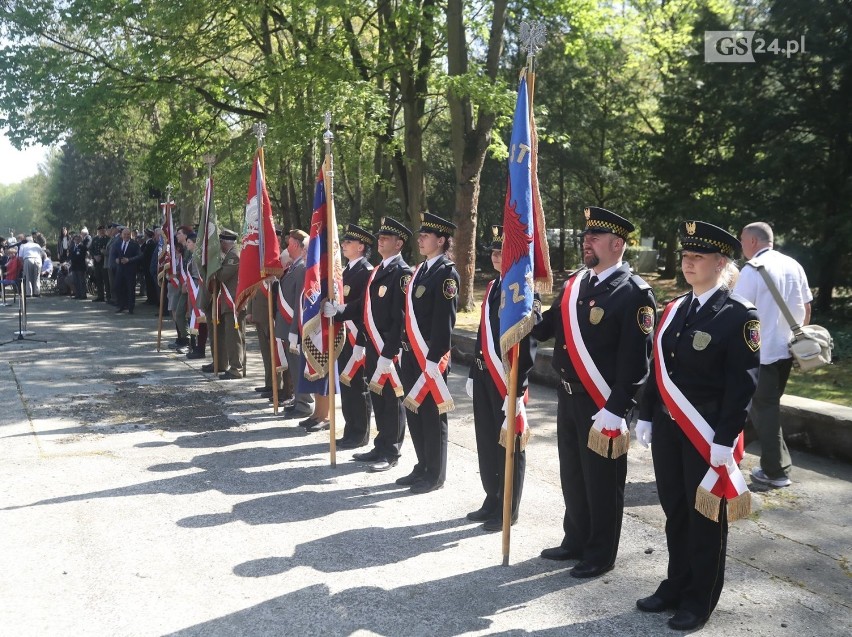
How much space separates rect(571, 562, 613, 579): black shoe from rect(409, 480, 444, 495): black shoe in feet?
5.98

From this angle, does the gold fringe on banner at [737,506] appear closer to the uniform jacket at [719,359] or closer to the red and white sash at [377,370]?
the uniform jacket at [719,359]

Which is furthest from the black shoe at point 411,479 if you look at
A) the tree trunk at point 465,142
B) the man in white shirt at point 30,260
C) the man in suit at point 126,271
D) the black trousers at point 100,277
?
the black trousers at point 100,277

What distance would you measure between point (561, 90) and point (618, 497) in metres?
22.3

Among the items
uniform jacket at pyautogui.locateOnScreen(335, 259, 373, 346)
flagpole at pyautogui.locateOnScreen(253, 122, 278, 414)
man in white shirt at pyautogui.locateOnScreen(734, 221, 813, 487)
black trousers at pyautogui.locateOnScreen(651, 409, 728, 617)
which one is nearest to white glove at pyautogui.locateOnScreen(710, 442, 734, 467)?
black trousers at pyautogui.locateOnScreen(651, 409, 728, 617)

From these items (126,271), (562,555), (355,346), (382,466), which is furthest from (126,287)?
(562,555)

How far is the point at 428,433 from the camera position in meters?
6.61

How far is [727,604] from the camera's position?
4566 mm

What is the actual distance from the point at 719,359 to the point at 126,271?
18.2 m

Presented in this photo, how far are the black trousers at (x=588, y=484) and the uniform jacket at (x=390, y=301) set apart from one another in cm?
206

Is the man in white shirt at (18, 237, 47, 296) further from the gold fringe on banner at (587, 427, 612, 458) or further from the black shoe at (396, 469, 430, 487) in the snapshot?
the gold fringe on banner at (587, 427, 612, 458)

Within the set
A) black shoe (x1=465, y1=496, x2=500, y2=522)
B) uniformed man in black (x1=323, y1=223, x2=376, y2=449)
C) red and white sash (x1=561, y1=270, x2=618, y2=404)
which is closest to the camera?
red and white sash (x1=561, y1=270, x2=618, y2=404)

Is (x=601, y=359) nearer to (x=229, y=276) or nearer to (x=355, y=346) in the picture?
(x=355, y=346)

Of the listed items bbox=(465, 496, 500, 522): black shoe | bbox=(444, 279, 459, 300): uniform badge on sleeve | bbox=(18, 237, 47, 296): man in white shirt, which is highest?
bbox=(18, 237, 47, 296): man in white shirt

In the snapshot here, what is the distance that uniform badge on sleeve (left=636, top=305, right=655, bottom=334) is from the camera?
4.70 meters
